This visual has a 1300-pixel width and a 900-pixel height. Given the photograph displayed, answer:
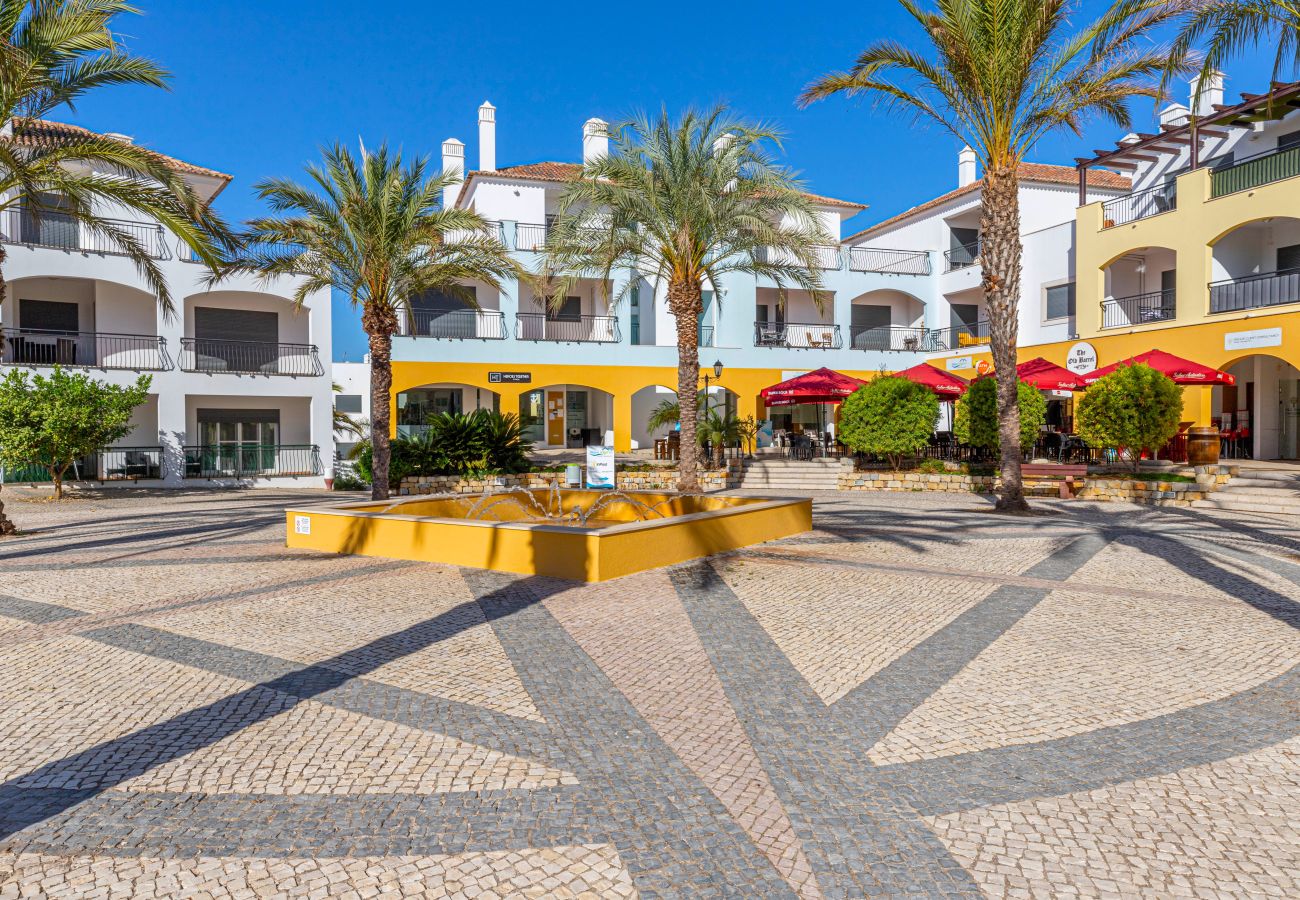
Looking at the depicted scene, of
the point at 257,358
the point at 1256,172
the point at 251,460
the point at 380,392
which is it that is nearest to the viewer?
the point at 380,392

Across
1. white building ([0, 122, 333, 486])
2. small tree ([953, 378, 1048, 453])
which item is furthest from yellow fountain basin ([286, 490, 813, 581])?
white building ([0, 122, 333, 486])

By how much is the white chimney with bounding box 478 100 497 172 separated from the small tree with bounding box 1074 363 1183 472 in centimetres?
2326

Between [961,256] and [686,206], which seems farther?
[961,256]

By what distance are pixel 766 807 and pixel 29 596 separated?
7.78m

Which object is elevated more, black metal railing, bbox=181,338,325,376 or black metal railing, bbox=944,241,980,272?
black metal railing, bbox=944,241,980,272

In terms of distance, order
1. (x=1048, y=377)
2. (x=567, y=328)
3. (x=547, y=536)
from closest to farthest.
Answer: (x=547, y=536)
(x=1048, y=377)
(x=567, y=328)

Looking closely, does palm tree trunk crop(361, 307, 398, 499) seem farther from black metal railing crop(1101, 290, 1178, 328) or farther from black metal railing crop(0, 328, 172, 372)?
black metal railing crop(1101, 290, 1178, 328)

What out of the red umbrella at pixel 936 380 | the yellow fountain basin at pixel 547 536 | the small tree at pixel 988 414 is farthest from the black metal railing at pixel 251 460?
the small tree at pixel 988 414

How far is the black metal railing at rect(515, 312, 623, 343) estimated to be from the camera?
90.4ft

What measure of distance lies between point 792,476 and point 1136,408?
26.2 ft

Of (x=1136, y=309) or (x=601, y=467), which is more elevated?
(x=1136, y=309)

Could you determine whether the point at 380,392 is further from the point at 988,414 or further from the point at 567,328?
the point at 988,414

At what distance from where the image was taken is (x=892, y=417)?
20.1 metres

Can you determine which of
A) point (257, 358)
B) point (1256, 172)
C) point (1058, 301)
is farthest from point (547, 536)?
point (1058, 301)
